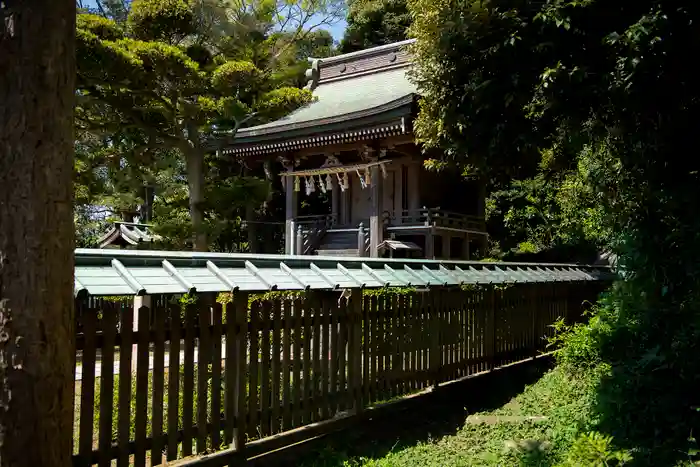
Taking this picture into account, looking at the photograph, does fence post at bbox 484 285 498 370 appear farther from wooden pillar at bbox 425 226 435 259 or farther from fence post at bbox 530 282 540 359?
wooden pillar at bbox 425 226 435 259

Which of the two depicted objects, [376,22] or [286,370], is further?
[376,22]

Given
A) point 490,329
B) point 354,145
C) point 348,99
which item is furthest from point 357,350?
point 348,99

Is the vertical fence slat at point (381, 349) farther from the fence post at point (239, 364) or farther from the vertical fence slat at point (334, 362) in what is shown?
the fence post at point (239, 364)

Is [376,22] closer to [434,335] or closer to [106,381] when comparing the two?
[434,335]

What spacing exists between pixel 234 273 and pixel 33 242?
6.87ft

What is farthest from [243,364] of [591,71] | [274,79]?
[274,79]

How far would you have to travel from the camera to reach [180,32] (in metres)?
14.3

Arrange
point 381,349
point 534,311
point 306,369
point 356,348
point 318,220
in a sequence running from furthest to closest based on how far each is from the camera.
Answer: point 318,220 < point 534,311 < point 381,349 < point 356,348 < point 306,369

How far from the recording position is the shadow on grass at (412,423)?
496 centimetres

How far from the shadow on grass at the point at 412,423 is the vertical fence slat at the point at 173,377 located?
817 mm

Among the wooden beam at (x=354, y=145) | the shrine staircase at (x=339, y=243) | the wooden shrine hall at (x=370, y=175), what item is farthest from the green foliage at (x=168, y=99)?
the shrine staircase at (x=339, y=243)

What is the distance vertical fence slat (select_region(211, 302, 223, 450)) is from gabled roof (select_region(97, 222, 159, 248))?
13324 mm

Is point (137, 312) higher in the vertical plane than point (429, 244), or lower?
lower

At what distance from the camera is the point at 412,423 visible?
20.5 ft
